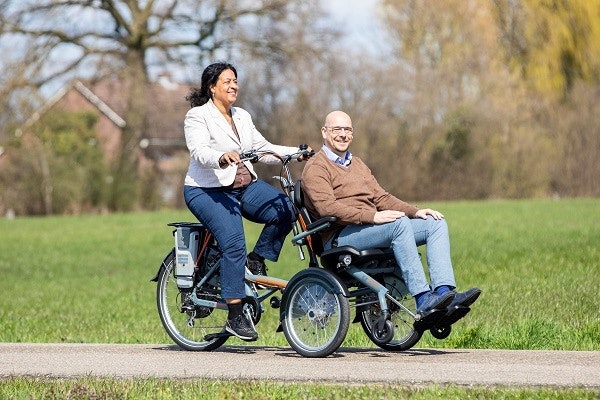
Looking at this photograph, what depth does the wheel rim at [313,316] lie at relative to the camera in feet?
25.5

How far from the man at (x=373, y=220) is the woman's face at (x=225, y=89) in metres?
0.74

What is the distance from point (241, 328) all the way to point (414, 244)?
138 cm

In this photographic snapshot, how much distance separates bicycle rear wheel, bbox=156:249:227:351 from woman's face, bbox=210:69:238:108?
45.7 inches

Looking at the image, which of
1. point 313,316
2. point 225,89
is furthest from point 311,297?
point 225,89

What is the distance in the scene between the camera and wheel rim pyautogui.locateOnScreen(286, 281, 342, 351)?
777 cm

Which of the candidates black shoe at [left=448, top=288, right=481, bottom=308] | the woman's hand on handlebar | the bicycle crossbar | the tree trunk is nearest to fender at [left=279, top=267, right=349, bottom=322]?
the bicycle crossbar

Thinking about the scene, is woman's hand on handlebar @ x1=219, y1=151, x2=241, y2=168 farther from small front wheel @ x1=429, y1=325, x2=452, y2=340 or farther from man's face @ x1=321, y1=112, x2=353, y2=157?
small front wheel @ x1=429, y1=325, x2=452, y2=340

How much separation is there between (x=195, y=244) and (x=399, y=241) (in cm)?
175

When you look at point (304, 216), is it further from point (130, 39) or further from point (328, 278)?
point (130, 39)

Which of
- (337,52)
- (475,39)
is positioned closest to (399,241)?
(337,52)

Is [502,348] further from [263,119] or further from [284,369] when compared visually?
[263,119]

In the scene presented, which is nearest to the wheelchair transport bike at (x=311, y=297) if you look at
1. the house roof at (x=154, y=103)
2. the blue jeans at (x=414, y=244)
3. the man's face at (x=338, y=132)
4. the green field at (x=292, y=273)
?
the blue jeans at (x=414, y=244)

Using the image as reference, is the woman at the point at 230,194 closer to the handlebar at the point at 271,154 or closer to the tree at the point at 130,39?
the handlebar at the point at 271,154

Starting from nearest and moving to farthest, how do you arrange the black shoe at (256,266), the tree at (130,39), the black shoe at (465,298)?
1. the black shoe at (465,298)
2. the black shoe at (256,266)
3. the tree at (130,39)
